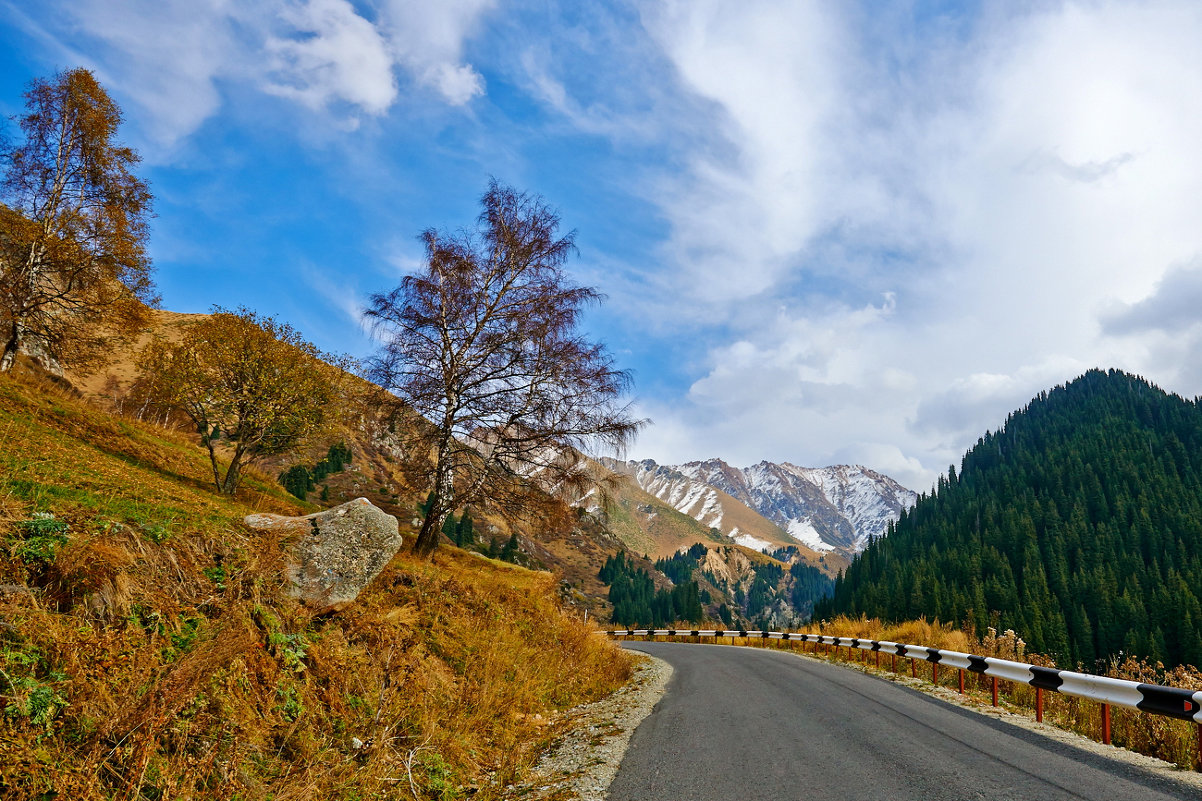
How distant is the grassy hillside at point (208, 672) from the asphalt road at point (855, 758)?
1.93 metres

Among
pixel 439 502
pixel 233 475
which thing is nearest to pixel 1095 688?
pixel 439 502

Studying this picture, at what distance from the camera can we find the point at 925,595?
362 feet

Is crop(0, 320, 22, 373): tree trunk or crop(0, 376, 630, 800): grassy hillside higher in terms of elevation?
crop(0, 320, 22, 373): tree trunk

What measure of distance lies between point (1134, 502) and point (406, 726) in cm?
21182

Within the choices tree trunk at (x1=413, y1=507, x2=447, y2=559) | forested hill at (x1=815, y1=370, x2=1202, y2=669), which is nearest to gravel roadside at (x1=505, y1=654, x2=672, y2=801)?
tree trunk at (x1=413, y1=507, x2=447, y2=559)

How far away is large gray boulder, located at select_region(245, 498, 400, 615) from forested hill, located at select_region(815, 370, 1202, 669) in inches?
3261

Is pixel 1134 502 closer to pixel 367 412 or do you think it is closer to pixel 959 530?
pixel 959 530

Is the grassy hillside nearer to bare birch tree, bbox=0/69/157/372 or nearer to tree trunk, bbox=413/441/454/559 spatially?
tree trunk, bbox=413/441/454/559

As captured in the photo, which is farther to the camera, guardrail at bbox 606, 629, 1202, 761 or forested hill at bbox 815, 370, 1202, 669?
forested hill at bbox 815, 370, 1202, 669

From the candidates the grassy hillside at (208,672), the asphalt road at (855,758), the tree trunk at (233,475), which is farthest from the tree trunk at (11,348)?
the asphalt road at (855,758)

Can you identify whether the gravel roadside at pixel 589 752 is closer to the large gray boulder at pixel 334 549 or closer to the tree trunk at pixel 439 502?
the large gray boulder at pixel 334 549

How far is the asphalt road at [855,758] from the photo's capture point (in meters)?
5.38

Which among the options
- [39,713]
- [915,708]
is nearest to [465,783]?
[39,713]

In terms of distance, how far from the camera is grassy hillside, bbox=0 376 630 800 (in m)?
3.77
